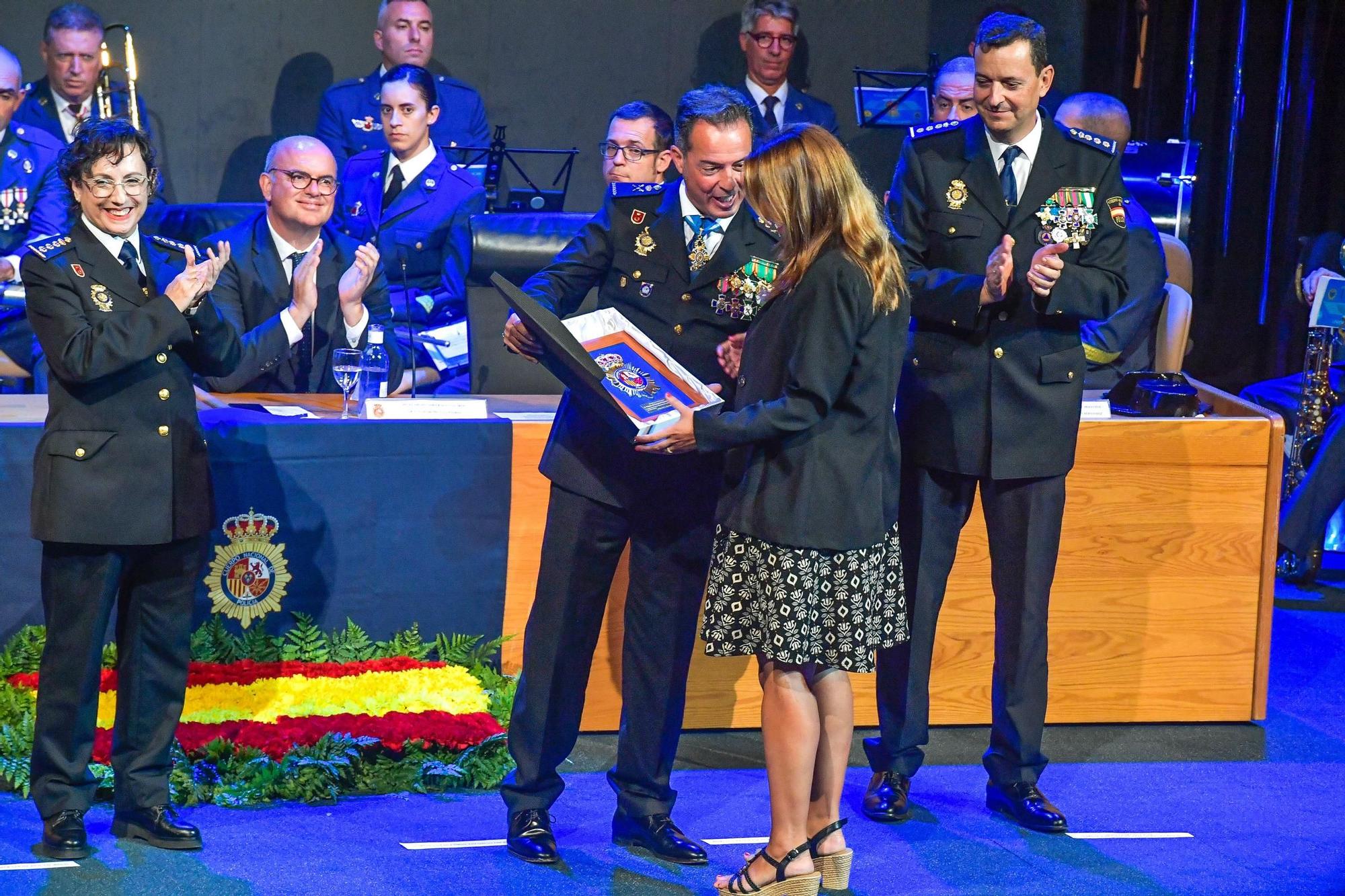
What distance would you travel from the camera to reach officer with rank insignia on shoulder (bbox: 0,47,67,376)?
18.6 feet

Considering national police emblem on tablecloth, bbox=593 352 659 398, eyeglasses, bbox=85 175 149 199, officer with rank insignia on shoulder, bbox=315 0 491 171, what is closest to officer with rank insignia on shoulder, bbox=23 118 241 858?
eyeglasses, bbox=85 175 149 199

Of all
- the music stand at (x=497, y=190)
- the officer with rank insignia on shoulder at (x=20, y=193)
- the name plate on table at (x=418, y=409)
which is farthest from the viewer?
the music stand at (x=497, y=190)

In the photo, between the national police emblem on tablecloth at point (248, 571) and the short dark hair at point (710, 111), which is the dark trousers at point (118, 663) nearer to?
the national police emblem on tablecloth at point (248, 571)

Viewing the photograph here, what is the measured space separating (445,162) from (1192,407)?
3032mm

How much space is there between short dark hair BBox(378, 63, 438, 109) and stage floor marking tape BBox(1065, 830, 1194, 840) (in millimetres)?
3646

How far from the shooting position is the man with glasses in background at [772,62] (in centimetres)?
671

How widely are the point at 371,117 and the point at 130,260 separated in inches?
146

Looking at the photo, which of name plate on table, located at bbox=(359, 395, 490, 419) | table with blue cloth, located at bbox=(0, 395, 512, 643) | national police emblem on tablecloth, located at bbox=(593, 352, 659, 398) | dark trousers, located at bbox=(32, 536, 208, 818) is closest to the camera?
national police emblem on tablecloth, located at bbox=(593, 352, 659, 398)

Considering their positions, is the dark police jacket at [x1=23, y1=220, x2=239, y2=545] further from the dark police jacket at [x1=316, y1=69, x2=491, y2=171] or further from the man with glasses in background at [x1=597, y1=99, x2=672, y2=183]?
the dark police jacket at [x1=316, y1=69, x2=491, y2=171]

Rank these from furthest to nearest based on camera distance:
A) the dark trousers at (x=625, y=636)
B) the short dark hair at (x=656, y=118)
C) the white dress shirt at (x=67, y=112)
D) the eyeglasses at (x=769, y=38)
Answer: the eyeglasses at (x=769, y=38)
the white dress shirt at (x=67, y=112)
the short dark hair at (x=656, y=118)
the dark trousers at (x=625, y=636)

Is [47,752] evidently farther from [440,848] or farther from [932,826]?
[932,826]

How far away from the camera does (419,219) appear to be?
19.1 feet

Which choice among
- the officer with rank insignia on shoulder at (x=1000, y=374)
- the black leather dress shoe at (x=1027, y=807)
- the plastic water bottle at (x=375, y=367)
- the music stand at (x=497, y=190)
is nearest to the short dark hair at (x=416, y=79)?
the music stand at (x=497, y=190)

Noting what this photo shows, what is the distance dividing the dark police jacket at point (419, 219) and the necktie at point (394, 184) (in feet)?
0.06
